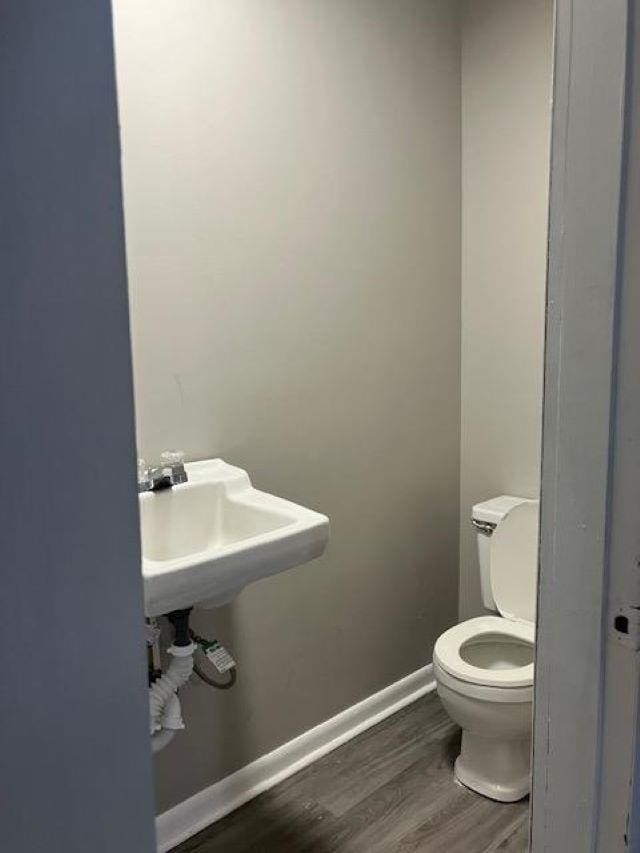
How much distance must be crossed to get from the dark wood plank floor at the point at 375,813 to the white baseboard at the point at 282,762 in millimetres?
29

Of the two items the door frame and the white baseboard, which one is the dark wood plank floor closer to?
the white baseboard

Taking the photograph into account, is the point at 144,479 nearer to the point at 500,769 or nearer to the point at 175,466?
the point at 175,466

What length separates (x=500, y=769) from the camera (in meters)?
2.03

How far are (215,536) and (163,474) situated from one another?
0.23 meters

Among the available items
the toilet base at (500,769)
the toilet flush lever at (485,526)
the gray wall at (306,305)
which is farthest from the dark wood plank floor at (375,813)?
the toilet flush lever at (485,526)

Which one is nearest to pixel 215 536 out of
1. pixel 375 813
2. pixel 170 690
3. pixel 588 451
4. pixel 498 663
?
pixel 170 690

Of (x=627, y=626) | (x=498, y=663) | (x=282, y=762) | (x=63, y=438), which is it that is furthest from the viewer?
(x=498, y=663)

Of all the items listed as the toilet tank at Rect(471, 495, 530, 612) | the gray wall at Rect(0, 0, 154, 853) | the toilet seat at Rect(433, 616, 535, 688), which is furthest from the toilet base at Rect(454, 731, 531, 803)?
the gray wall at Rect(0, 0, 154, 853)

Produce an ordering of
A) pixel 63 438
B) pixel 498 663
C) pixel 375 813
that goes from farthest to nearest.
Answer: pixel 498 663, pixel 375 813, pixel 63 438

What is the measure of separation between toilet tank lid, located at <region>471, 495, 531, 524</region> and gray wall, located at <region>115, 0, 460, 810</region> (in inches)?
9.2

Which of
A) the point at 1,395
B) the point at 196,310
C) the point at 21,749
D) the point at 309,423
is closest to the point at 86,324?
the point at 1,395

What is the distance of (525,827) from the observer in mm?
1902

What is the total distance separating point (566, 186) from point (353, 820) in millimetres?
1742

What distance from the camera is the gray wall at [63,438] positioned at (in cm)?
50
